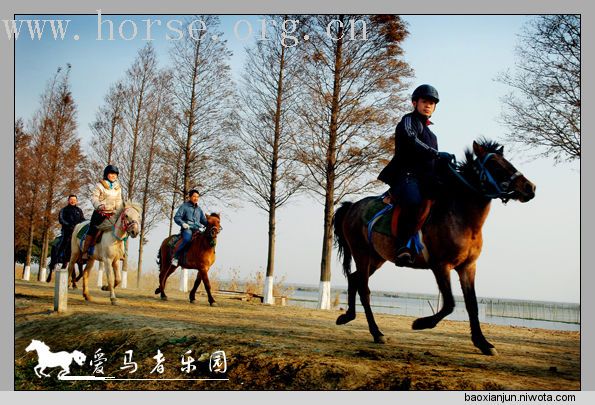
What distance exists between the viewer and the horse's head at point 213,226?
1166 cm

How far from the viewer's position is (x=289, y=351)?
6648 millimetres

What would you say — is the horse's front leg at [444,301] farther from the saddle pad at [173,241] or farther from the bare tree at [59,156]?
the bare tree at [59,156]

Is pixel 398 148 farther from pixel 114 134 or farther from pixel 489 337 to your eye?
pixel 114 134

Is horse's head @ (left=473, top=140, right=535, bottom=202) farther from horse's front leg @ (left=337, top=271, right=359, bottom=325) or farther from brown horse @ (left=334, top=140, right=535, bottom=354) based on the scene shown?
horse's front leg @ (left=337, top=271, right=359, bottom=325)

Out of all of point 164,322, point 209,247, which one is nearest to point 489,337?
point 164,322

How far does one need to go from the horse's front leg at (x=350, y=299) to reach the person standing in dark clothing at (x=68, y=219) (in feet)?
26.5

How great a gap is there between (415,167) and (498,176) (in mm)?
1111

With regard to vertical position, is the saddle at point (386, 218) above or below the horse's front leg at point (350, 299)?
above

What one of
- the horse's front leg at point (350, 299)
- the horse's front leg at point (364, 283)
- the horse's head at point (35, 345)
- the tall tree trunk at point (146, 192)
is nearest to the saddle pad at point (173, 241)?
the tall tree trunk at point (146, 192)

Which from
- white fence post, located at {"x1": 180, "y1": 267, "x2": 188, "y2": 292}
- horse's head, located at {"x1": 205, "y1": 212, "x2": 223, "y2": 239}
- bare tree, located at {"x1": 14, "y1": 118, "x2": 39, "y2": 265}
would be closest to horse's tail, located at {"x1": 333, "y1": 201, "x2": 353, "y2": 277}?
horse's head, located at {"x1": 205, "y1": 212, "x2": 223, "y2": 239}

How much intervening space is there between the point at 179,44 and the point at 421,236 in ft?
38.0

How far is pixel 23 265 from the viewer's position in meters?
19.8

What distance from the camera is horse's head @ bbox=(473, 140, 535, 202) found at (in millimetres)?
6047
